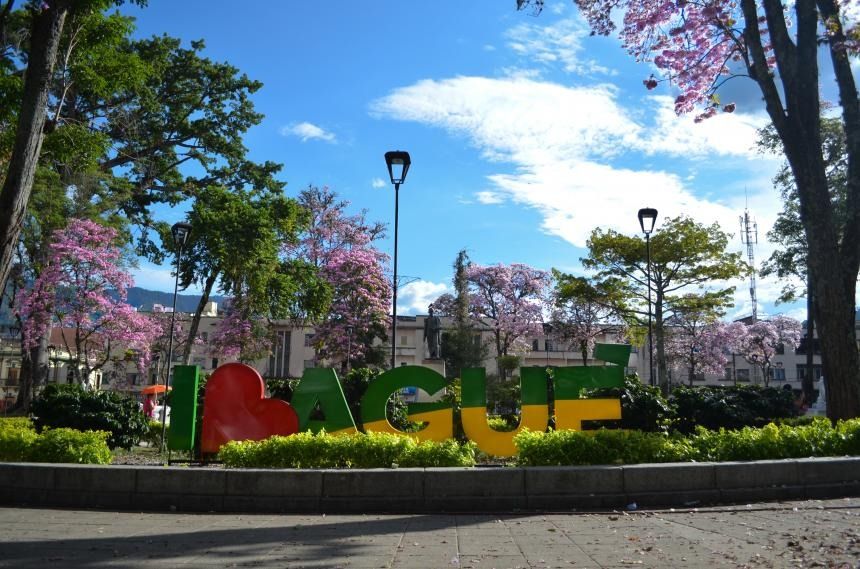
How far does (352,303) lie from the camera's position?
118 feet

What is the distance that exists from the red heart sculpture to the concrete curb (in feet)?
8.83

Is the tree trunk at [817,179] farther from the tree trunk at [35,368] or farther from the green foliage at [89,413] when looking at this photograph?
the tree trunk at [35,368]

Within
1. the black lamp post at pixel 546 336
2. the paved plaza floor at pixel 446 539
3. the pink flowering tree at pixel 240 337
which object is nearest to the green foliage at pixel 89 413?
the paved plaza floor at pixel 446 539

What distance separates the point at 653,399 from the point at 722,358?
49.0m

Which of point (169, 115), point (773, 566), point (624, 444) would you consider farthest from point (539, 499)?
point (169, 115)

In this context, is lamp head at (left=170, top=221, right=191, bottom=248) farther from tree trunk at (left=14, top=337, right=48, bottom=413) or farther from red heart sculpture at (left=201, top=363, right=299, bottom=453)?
red heart sculpture at (left=201, top=363, right=299, bottom=453)

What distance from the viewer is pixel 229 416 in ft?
35.6

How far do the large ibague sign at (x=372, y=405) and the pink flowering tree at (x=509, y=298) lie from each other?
1439 inches

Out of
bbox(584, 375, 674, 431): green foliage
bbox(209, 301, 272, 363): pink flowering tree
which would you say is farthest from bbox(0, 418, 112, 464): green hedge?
bbox(209, 301, 272, 363): pink flowering tree

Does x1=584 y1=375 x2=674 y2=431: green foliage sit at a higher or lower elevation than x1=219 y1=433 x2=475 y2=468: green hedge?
higher

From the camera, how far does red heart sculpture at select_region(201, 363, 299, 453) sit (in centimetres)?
1080

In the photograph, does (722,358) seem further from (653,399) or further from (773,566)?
(773,566)

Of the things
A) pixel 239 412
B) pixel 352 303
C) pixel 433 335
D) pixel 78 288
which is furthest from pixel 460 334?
pixel 239 412

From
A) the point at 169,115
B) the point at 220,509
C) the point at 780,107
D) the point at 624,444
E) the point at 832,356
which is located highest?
the point at 169,115
